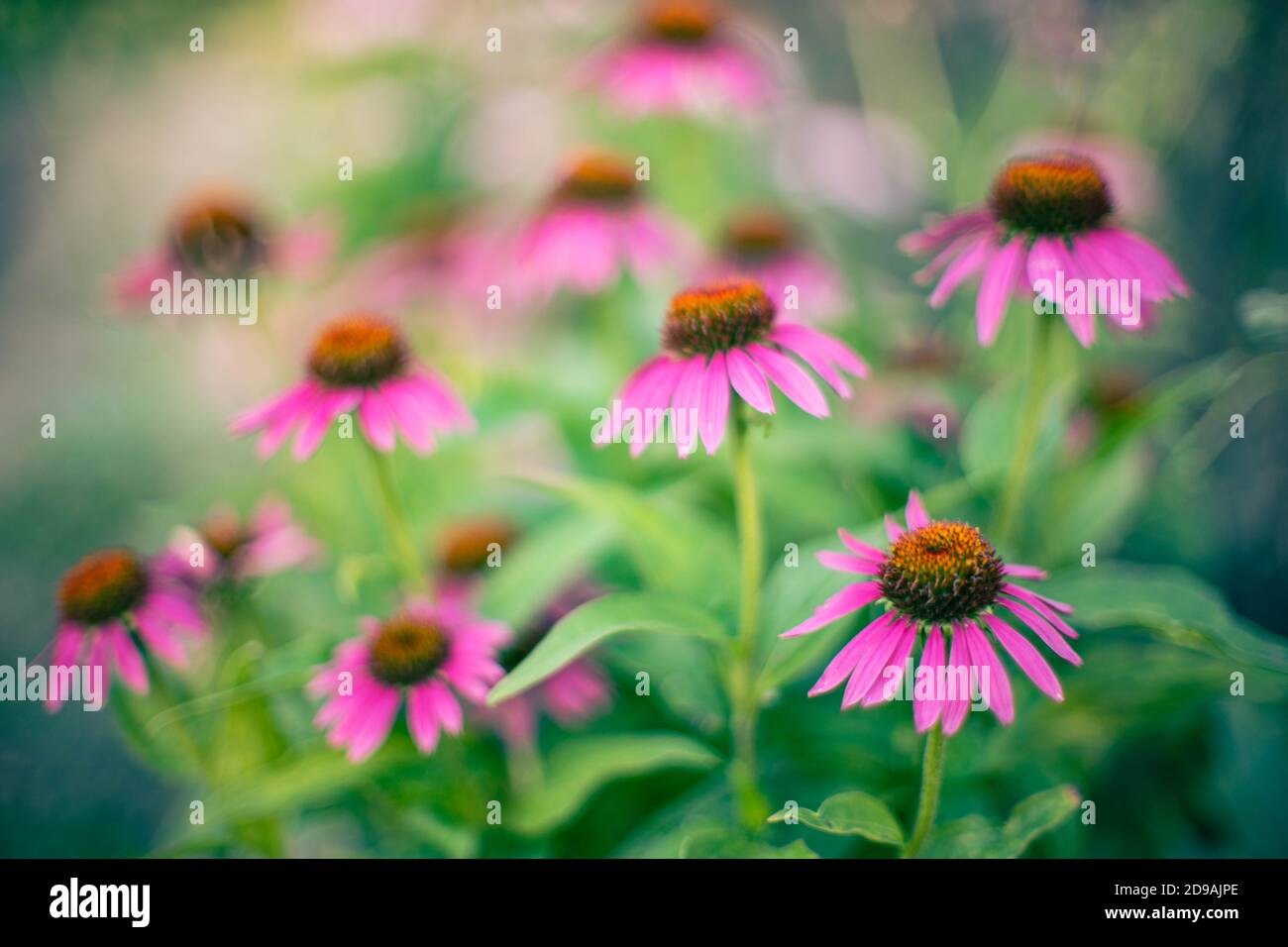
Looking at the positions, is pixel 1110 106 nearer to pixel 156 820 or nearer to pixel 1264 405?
pixel 1264 405

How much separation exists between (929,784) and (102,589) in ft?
2.16

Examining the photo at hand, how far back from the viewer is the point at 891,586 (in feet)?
1.87

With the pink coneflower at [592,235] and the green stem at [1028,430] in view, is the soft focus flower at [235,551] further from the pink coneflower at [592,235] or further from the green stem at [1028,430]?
the green stem at [1028,430]

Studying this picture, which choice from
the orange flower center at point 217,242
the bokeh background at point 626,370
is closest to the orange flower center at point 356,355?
the bokeh background at point 626,370

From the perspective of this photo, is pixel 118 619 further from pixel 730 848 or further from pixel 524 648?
pixel 730 848

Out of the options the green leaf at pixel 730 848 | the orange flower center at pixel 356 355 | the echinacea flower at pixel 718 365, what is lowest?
the green leaf at pixel 730 848

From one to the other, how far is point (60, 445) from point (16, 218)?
0.56m

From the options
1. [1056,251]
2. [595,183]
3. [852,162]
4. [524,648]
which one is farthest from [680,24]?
[524,648]

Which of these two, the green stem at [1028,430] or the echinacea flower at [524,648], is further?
the echinacea flower at [524,648]

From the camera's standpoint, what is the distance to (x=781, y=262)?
47.5 inches

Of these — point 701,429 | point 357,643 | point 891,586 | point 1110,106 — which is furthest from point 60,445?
point 1110,106

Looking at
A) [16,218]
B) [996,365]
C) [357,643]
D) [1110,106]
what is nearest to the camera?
[357,643]

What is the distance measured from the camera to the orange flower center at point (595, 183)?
1109 millimetres

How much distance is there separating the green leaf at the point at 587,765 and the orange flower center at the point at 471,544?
0.73 feet
